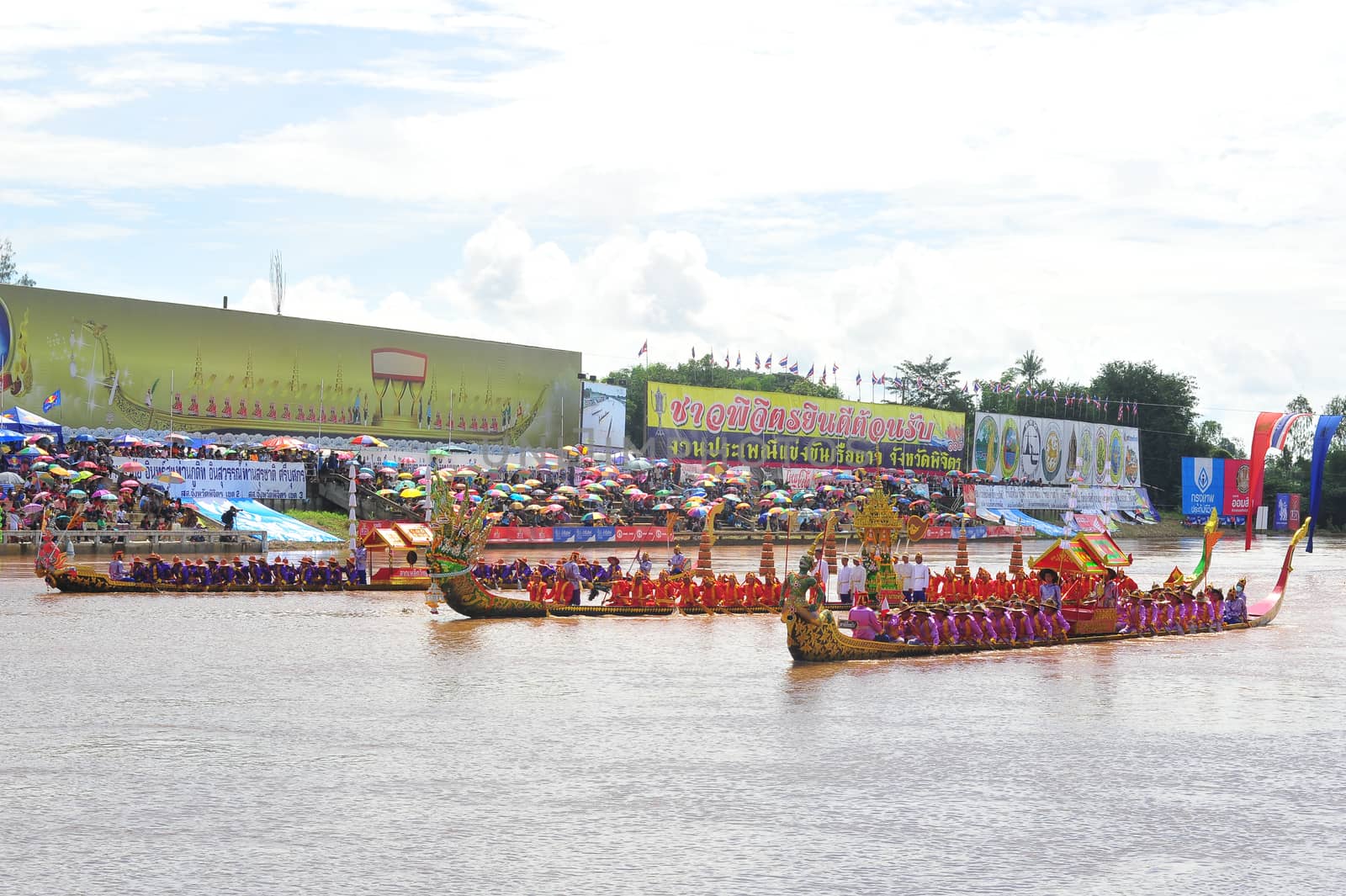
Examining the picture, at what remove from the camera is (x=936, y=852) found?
10.5 meters

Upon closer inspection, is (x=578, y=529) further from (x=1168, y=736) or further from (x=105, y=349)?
(x=1168, y=736)

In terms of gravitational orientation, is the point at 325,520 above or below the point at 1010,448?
below

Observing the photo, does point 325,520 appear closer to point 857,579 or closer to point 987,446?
point 857,579

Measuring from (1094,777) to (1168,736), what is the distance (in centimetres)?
271

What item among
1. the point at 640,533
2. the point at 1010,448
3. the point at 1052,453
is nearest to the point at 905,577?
the point at 640,533

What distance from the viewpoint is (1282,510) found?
90375 millimetres

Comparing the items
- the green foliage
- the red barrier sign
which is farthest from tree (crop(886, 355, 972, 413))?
the red barrier sign

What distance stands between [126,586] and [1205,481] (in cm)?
7001

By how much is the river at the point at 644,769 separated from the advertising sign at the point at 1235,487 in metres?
66.0

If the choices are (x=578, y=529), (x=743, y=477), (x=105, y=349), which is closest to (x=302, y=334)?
(x=105, y=349)

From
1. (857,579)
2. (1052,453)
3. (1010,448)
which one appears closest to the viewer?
(857,579)

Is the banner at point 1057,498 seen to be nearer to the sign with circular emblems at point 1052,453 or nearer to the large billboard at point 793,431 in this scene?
the sign with circular emblems at point 1052,453

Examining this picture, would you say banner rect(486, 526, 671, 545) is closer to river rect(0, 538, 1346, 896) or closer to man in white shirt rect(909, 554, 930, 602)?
man in white shirt rect(909, 554, 930, 602)

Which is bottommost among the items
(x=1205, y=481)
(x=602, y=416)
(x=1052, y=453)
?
(x=1205, y=481)
